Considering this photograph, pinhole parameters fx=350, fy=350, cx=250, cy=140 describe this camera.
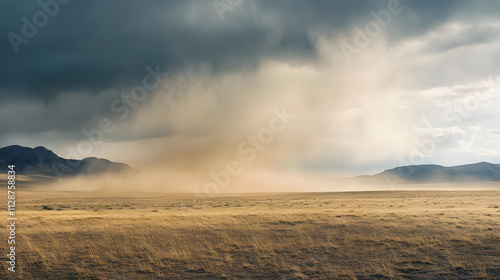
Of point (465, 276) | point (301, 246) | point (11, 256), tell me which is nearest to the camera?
point (465, 276)

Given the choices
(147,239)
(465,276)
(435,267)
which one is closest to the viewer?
(465,276)

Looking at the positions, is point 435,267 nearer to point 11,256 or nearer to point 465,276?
point 465,276

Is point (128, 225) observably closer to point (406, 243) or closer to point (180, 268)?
point (180, 268)

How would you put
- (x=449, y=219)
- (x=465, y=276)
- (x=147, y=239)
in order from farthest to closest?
(x=449, y=219) < (x=147, y=239) < (x=465, y=276)

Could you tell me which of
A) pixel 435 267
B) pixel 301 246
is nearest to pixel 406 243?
pixel 435 267

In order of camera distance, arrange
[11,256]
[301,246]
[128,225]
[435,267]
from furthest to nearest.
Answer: [128,225]
[301,246]
[11,256]
[435,267]

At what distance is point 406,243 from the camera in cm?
2192

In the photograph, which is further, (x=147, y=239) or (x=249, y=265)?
(x=147, y=239)

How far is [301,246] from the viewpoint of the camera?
71.2ft

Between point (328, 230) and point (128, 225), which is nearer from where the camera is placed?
point (328, 230)

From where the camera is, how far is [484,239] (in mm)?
22344

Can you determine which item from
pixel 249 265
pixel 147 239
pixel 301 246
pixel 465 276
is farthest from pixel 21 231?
pixel 465 276

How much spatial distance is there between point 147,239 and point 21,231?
33.1ft

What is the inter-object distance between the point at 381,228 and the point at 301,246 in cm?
838
